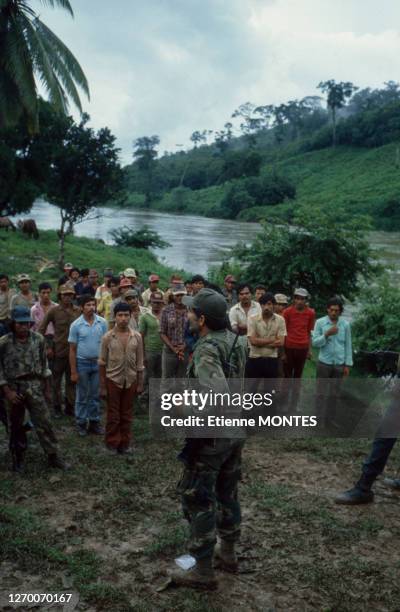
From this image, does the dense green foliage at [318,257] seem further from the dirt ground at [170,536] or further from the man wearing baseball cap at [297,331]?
the dirt ground at [170,536]

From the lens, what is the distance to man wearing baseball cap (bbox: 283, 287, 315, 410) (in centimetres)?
700

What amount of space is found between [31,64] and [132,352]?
11226 millimetres

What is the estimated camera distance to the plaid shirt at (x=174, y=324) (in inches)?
264

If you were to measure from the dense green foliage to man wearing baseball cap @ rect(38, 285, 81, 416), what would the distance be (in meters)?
7.55

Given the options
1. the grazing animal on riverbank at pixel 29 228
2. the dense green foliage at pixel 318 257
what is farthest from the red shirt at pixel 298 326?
the grazing animal on riverbank at pixel 29 228

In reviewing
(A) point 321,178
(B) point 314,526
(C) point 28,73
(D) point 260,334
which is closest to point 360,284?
(D) point 260,334

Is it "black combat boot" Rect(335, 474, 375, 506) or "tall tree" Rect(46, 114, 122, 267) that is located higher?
"tall tree" Rect(46, 114, 122, 267)

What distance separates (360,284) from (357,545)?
10495 millimetres

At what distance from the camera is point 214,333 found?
11.5ft

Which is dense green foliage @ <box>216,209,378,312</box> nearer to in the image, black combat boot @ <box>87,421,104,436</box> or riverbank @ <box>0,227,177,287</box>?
riverbank @ <box>0,227,177,287</box>

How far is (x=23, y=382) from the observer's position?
500cm

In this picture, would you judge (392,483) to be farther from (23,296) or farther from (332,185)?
(332,185)

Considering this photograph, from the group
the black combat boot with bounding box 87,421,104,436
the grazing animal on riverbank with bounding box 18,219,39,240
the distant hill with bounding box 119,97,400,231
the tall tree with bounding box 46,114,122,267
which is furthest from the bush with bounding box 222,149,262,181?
the black combat boot with bounding box 87,421,104,436

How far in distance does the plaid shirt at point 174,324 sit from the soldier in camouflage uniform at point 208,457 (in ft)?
10.1
